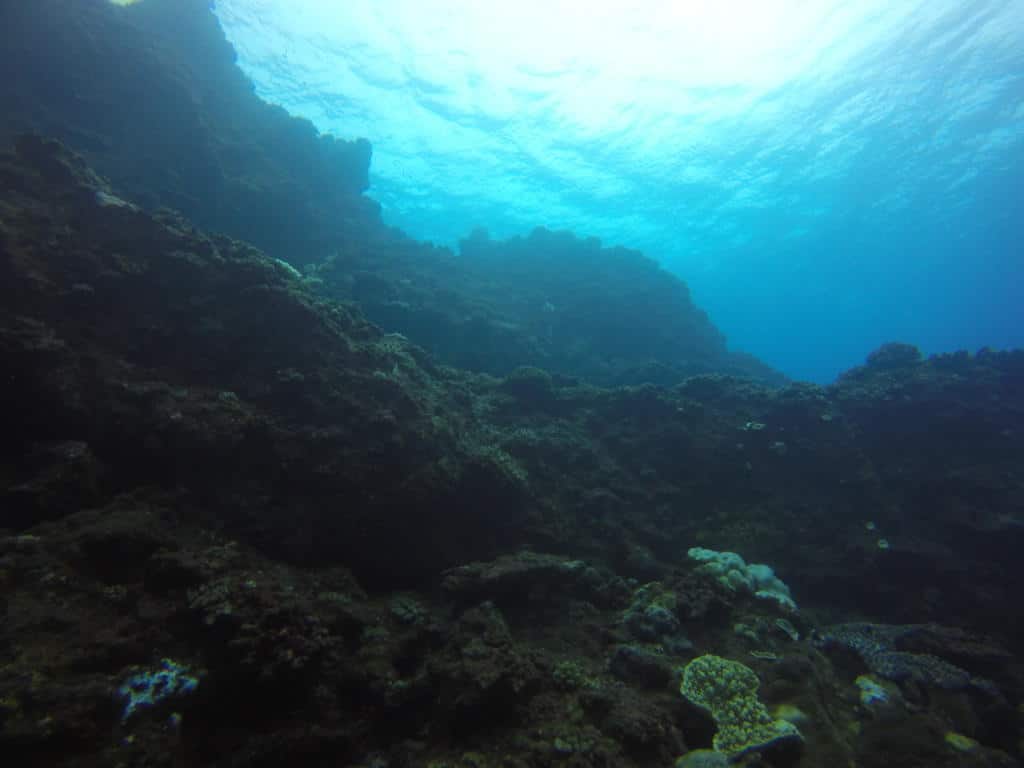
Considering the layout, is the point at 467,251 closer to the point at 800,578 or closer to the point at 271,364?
the point at 271,364

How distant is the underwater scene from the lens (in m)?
4.70

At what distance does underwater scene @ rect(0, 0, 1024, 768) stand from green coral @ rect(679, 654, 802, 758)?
1.8 inches

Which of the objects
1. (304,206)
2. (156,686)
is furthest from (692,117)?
(156,686)

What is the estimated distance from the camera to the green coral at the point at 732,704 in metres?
5.00

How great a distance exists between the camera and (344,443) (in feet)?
26.7

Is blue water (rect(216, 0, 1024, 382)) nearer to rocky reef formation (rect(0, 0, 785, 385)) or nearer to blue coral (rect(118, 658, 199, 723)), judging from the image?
rocky reef formation (rect(0, 0, 785, 385))

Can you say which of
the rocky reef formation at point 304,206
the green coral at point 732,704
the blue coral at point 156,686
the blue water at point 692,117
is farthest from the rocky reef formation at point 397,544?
the blue water at point 692,117

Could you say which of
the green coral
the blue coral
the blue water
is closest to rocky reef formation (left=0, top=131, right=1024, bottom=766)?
the blue coral

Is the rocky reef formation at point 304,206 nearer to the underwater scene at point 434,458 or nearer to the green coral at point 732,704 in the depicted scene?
the underwater scene at point 434,458

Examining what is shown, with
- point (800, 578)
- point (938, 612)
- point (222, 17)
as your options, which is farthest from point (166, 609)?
point (222, 17)

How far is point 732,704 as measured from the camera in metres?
5.55

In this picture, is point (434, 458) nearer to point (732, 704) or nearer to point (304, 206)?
point (732, 704)

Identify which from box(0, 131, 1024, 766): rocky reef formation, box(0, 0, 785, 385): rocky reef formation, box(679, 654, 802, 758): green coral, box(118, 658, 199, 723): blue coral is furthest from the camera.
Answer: box(0, 0, 785, 385): rocky reef formation

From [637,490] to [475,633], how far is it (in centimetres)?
722
